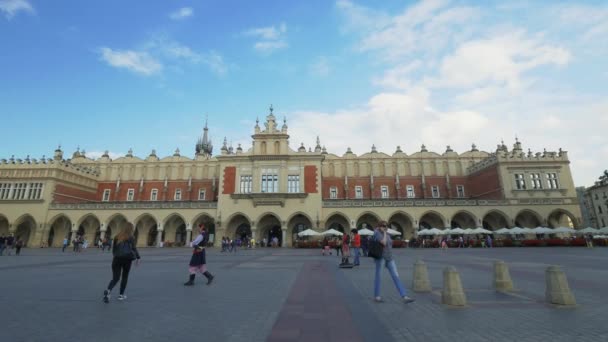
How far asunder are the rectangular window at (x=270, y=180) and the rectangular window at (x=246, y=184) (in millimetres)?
1700

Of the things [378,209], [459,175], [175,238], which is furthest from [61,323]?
[459,175]

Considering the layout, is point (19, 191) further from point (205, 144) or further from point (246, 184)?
point (205, 144)

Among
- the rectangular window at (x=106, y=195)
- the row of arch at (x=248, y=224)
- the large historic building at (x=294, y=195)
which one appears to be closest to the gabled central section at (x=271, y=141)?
the large historic building at (x=294, y=195)

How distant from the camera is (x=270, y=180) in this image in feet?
121

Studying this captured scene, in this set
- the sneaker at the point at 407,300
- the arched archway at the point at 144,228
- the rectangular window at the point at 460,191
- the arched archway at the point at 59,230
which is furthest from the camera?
the rectangular window at the point at 460,191

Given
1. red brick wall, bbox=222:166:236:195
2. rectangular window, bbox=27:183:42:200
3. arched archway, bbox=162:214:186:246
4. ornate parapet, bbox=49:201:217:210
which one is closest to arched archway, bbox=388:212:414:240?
red brick wall, bbox=222:166:236:195

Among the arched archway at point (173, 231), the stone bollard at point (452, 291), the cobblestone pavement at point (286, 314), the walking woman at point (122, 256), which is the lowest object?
the cobblestone pavement at point (286, 314)

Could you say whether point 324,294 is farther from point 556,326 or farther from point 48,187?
point 48,187

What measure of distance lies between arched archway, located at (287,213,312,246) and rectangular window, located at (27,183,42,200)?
102ft

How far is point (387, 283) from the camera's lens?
9164mm

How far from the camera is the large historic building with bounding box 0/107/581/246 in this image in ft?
112

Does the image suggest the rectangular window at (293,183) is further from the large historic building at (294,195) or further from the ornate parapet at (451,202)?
the ornate parapet at (451,202)

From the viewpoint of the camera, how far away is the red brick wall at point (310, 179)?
35812mm

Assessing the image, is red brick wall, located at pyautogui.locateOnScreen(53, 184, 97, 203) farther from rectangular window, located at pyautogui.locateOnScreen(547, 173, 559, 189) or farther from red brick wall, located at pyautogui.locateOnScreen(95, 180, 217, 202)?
rectangular window, located at pyautogui.locateOnScreen(547, 173, 559, 189)
